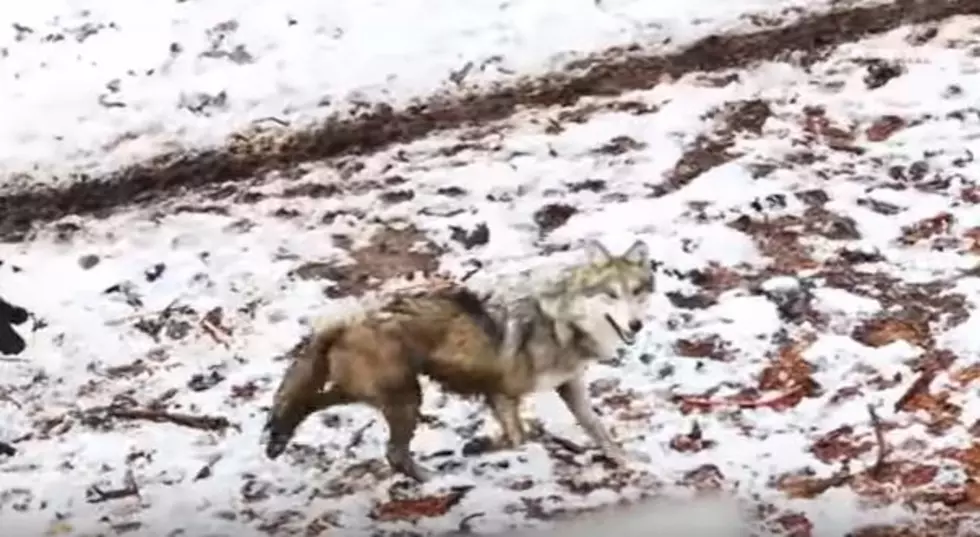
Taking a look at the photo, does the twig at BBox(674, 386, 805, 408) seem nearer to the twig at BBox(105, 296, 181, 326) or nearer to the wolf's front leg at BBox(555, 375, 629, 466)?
the wolf's front leg at BBox(555, 375, 629, 466)

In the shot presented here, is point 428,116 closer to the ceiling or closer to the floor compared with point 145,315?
closer to the ceiling

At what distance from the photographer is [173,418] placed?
1.30 meters

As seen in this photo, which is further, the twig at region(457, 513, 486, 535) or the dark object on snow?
the twig at region(457, 513, 486, 535)

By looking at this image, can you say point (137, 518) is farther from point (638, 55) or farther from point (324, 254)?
point (638, 55)

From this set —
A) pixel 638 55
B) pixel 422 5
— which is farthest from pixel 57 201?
pixel 638 55

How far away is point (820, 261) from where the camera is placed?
132 cm

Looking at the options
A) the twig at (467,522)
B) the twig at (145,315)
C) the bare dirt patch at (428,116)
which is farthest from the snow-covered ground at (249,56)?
the twig at (467,522)

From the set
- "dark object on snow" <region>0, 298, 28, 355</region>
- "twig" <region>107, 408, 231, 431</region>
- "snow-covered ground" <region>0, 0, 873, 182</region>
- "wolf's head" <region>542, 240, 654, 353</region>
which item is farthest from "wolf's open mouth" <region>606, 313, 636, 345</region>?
"dark object on snow" <region>0, 298, 28, 355</region>

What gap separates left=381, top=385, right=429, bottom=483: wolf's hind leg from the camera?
1.31m

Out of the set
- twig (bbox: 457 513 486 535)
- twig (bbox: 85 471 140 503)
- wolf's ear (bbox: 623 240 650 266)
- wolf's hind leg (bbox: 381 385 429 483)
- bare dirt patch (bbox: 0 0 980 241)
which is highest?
bare dirt patch (bbox: 0 0 980 241)

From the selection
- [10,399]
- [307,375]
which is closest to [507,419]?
[307,375]

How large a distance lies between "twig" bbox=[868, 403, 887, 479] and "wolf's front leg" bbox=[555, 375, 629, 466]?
0.22 m

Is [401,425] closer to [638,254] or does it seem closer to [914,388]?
[638,254]

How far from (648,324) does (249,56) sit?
15.4 inches
